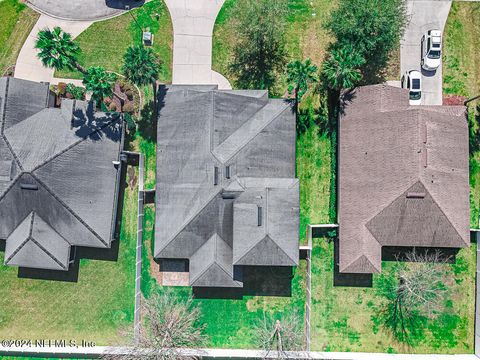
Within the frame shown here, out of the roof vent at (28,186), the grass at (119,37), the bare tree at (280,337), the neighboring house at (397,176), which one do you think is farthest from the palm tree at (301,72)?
the roof vent at (28,186)

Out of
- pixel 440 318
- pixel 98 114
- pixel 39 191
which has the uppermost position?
pixel 98 114

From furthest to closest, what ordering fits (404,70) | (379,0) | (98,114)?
(404,70), (98,114), (379,0)

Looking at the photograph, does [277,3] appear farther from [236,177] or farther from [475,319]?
[475,319]

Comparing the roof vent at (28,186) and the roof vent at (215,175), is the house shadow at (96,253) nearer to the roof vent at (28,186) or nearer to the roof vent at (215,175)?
the roof vent at (28,186)

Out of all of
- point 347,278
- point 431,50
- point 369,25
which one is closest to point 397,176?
point 347,278

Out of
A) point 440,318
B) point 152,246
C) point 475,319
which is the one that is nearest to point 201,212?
point 152,246

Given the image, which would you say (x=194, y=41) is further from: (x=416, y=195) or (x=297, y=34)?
(x=416, y=195)
